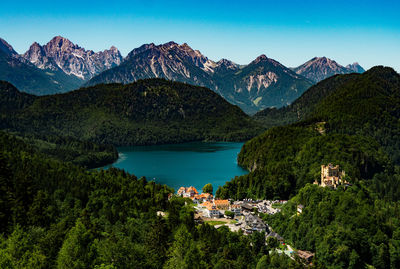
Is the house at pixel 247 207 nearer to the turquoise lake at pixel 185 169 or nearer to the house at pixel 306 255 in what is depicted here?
the house at pixel 306 255

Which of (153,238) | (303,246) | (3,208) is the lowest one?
(303,246)

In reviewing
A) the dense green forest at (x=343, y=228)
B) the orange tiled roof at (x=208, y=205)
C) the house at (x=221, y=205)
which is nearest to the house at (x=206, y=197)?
the orange tiled roof at (x=208, y=205)

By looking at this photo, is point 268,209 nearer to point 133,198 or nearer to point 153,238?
point 133,198

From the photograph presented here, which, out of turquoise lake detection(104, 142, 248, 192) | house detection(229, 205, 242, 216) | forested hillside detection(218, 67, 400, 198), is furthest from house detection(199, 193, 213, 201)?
turquoise lake detection(104, 142, 248, 192)

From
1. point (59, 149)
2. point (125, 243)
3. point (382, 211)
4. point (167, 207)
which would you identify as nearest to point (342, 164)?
point (382, 211)

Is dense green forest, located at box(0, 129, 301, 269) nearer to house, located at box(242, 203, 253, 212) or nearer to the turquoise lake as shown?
house, located at box(242, 203, 253, 212)
